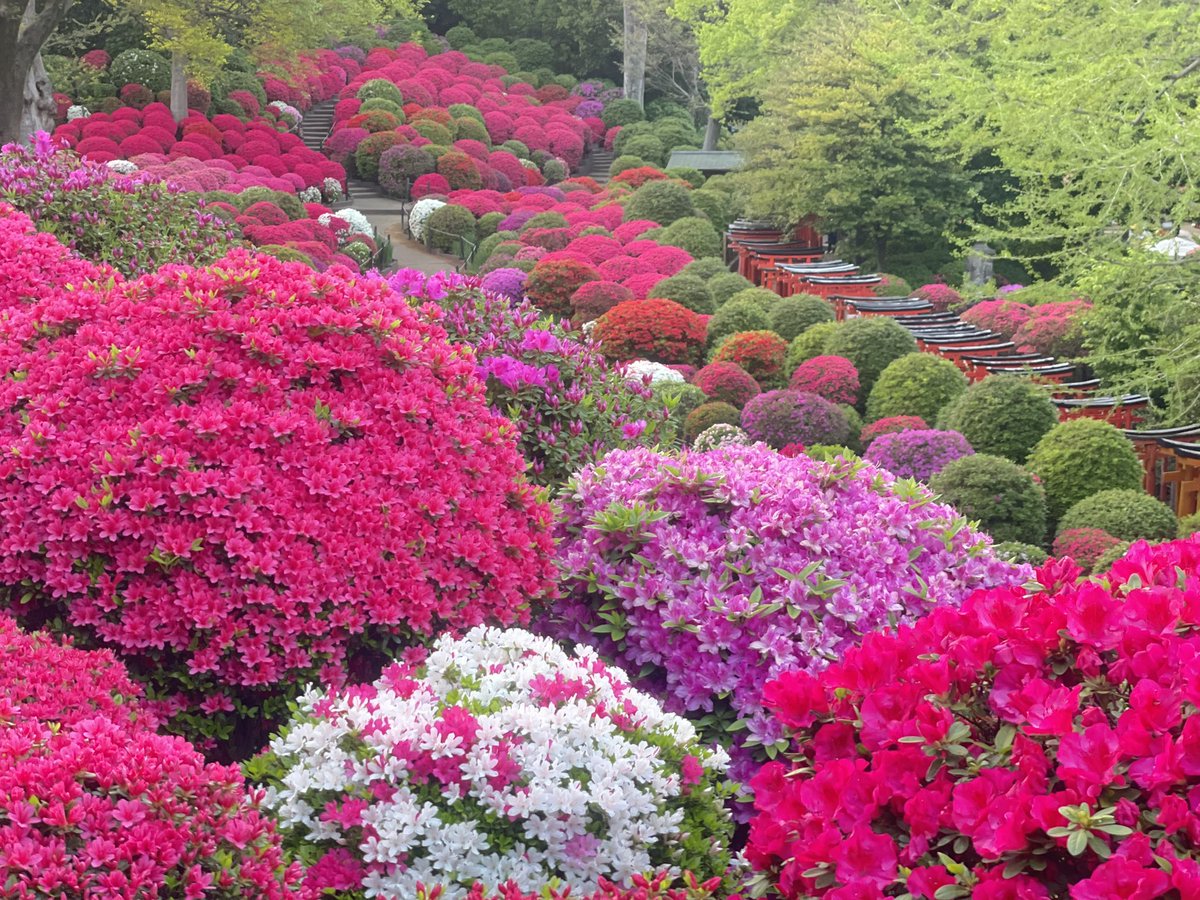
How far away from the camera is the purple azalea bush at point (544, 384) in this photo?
595 cm

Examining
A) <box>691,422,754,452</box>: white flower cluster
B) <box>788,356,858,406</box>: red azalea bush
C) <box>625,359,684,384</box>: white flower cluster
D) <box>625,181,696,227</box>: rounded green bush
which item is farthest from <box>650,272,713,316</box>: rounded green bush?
<box>625,181,696,227</box>: rounded green bush

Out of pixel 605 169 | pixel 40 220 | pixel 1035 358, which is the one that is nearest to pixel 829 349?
pixel 1035 358

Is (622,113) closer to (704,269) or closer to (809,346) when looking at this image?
(704,269)

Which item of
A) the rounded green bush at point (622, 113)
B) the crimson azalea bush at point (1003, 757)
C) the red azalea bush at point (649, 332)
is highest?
the crimson azalea bush at point (1003, 757)

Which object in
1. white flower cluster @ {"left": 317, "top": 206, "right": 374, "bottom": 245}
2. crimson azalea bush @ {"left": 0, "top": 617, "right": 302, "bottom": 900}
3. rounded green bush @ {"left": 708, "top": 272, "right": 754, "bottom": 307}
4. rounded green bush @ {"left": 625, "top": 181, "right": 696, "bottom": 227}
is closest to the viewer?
crimson azalea bush @ {"left": 0, "top": 617, "right": 302, "bottom": 900}

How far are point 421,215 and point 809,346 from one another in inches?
784

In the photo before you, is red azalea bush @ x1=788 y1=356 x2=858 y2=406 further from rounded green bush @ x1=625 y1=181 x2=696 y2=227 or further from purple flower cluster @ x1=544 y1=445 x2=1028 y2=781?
rounded green bush @ x1=625 y1=181 x2=696 y2=227

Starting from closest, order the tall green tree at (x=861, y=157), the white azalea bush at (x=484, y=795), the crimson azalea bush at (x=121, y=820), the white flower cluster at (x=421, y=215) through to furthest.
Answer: the crimson azalea bush at (x=121, y=820) → the white azalea bush at (x=484, y=795) → the tall green tree at (x=861, y=157) → the white flower cluster at (x=421, y=215)

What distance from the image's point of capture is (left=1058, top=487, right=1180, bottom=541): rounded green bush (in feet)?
31.1

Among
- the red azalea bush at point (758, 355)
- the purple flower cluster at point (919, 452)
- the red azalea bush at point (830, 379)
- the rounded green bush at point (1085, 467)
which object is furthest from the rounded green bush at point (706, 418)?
the rounded green bush at point (1085, 467)

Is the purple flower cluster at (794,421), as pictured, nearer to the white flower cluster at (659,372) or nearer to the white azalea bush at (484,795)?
the white flower cluster at (659,372)

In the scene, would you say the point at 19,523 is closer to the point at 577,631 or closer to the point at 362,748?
the point at 362,748

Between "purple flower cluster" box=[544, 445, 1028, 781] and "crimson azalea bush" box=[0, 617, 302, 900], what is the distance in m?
1.77

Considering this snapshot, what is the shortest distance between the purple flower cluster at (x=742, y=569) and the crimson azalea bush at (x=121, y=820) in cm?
177
